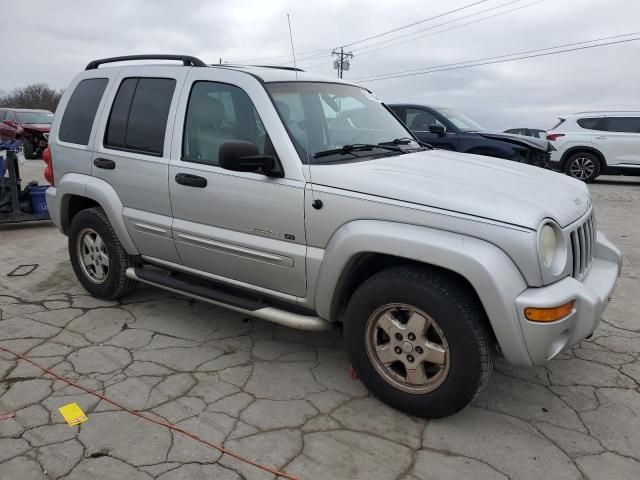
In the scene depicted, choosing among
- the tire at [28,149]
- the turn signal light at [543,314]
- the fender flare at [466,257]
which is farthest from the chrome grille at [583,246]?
the tire at [28,149]

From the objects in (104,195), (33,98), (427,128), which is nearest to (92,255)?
(104,195)

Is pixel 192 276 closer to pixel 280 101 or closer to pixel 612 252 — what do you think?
pixel 280 101

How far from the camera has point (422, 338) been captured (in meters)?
2.74

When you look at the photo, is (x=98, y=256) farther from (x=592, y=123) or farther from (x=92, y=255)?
(x=592, y=123)

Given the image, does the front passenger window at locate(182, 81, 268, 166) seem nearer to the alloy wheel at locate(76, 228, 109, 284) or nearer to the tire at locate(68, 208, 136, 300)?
the tire at locate(68, 208, 136, 300)

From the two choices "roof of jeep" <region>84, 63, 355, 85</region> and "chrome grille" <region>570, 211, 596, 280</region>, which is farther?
"roof of jeep" <region>84, 63, 355, 85</region>

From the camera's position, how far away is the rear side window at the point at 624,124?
12570 millimetres

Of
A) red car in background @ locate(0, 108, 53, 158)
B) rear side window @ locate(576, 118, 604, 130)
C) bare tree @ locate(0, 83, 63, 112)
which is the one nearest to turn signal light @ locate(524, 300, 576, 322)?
rear side window @ locate(576, 118, 604, 130)

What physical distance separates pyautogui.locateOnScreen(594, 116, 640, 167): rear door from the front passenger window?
38.5ft

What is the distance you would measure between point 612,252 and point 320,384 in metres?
1.99

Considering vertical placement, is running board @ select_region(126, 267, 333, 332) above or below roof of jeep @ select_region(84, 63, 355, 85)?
below

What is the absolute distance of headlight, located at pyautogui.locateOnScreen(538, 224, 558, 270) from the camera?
8.22 ft

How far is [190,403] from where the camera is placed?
118 inches

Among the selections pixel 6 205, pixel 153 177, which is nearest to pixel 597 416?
pixel 153 177
